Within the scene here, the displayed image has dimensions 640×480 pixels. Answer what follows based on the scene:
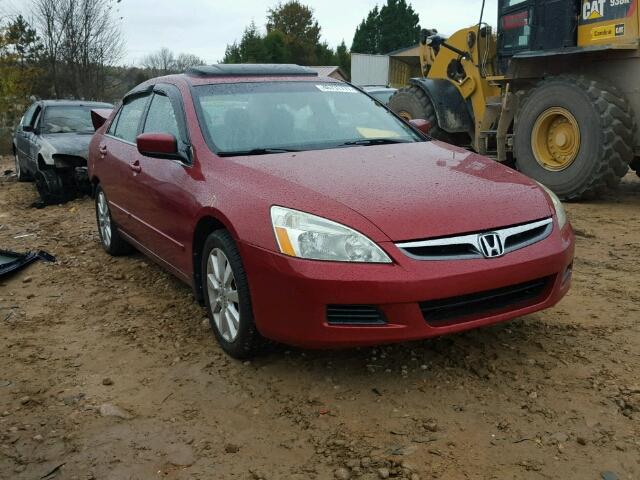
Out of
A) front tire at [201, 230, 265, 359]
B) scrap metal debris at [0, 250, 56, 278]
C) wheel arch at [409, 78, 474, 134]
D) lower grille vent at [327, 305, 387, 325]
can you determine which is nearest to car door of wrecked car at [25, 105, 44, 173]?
scrap metal debris at [0, 250, 56, 278]

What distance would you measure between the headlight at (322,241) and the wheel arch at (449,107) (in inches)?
245

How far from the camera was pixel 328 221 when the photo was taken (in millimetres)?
2840

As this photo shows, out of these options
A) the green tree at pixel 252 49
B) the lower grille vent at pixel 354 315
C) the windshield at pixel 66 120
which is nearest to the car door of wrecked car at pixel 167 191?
the lower grille vent at pixel 354 315

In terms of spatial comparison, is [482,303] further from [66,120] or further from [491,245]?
[66,120]

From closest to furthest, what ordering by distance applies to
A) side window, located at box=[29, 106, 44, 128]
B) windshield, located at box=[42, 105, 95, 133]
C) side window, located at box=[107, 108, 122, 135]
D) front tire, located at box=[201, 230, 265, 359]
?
1. front tire, located at box=[201, 230, 265, 359]
2. side window, located at box=[107, 108, 122, 135]
3. windshield, located at box=[42, 105, 95, 133]
4. side window, located at box=[29, 106, 44, 128]

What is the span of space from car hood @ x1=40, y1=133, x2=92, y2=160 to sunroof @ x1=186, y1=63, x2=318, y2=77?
507 centimetres

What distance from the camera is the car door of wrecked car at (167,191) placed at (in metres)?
3.73

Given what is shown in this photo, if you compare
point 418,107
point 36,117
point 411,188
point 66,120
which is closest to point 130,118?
point 411,188

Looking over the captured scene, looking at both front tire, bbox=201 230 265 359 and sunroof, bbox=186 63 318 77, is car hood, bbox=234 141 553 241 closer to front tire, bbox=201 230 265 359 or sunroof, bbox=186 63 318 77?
front tire, bbox=201 230 265 359

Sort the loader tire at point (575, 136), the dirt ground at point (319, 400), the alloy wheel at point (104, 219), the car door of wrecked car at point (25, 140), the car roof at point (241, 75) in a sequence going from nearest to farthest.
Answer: the dirt ground at point (319, 400) → the car roof at point (241, 75) → the alloy wheel at point (104, 219) → the loader tire at point (575, 136) → the car door of wrecked car at point (25, 140)

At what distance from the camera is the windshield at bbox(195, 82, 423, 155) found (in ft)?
12.4

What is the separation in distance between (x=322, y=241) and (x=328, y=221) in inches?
3.8

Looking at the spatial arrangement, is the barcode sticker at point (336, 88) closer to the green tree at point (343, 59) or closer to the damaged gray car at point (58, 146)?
the damaged gray car at point (58, 146)

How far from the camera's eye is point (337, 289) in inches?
107
